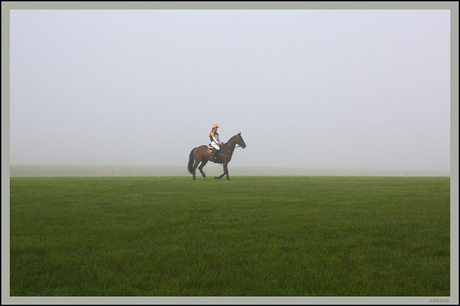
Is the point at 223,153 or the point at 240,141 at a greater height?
the point at 240,141

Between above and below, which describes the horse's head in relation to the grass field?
above

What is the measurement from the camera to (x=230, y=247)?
8.25m

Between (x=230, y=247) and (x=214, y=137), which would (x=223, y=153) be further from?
(x=230, y=247)

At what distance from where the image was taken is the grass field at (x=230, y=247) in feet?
20.2

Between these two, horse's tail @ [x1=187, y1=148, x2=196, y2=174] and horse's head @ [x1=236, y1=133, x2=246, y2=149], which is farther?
horse's tail @ [x1=187, y1=148, x2=196, y2=174]

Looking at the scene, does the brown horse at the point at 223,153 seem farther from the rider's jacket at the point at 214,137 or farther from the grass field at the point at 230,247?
the grass field at the point at 230,247

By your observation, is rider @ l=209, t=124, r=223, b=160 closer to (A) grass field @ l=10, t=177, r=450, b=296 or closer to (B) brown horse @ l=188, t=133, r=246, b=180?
(B) brown horse @ l=188, t=133, r=246, b=180

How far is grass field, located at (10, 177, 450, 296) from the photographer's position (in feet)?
20.2

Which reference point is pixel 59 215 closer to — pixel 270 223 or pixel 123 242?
pixel 123 242

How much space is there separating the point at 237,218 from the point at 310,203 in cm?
440

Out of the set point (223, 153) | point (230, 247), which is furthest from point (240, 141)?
point (230, 247)

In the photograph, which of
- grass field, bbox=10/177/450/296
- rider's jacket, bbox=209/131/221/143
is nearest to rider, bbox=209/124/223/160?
rider's jacket, bbox=209/131/221/143

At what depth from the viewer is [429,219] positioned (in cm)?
1146

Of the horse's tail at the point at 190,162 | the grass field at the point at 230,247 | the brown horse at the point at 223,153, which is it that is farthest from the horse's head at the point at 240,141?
the grass field at the point at 230,247
